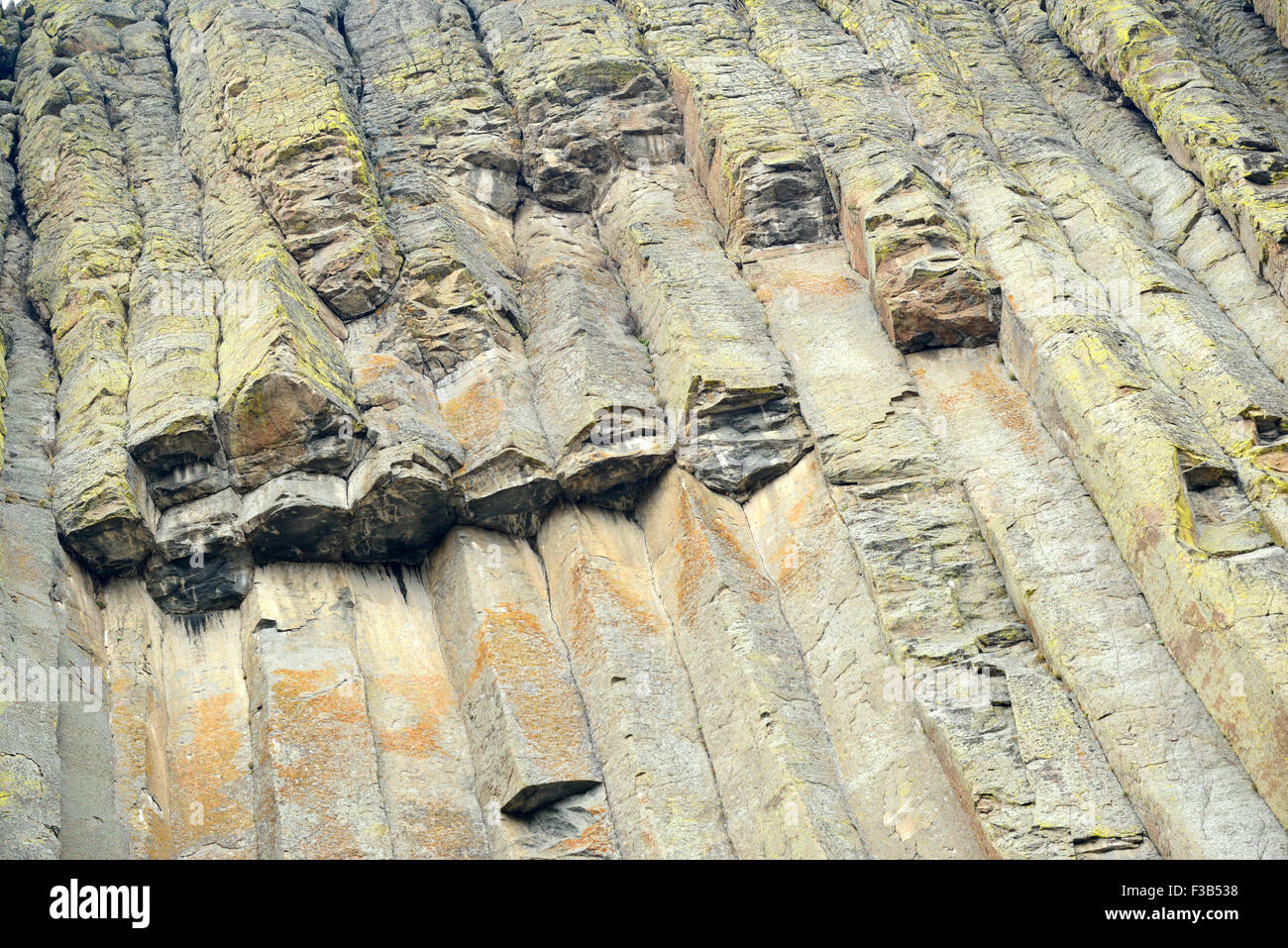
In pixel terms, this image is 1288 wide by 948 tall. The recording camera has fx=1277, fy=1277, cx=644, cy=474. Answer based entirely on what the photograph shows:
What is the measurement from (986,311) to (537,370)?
791 centimetres

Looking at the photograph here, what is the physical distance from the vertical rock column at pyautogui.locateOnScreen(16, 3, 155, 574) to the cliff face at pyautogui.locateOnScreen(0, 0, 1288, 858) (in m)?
0.12

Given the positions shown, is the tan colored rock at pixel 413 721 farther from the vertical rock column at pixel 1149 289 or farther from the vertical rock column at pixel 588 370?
the vertical rock column at pixel 1149 289

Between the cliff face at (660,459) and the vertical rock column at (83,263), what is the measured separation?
4.9 inches

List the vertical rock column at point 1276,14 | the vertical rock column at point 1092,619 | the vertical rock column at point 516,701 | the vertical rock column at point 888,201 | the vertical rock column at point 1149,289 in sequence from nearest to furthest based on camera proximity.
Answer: the vertical rock column at point 1092,619
the vertical rock column at point 516,701
the vertical rock column at point 1149,289
the vertical rock column at point 888,201
the vertical rock column at point 1276,14

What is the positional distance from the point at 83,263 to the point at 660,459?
12067mm

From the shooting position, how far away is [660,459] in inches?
830

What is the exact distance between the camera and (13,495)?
64.2ft

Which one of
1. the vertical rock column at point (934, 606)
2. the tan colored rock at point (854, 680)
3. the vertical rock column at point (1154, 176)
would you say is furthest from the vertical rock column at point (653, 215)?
the vertical rock column at point (1154, 176)

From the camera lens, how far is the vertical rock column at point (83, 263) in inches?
768

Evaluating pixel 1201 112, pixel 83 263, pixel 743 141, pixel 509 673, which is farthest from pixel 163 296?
pixel 1201 112

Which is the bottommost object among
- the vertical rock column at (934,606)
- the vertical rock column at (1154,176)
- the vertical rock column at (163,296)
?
the vertical rock column at (934,606)

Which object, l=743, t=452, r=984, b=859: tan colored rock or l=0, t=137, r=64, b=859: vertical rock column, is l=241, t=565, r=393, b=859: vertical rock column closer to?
l=0, t=137, r=64, b=859: vertical rock column

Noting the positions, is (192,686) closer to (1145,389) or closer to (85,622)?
(85,622)

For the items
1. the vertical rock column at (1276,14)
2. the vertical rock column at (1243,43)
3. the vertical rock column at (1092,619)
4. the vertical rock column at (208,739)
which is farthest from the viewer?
the vertical rock column at (1276,14)
